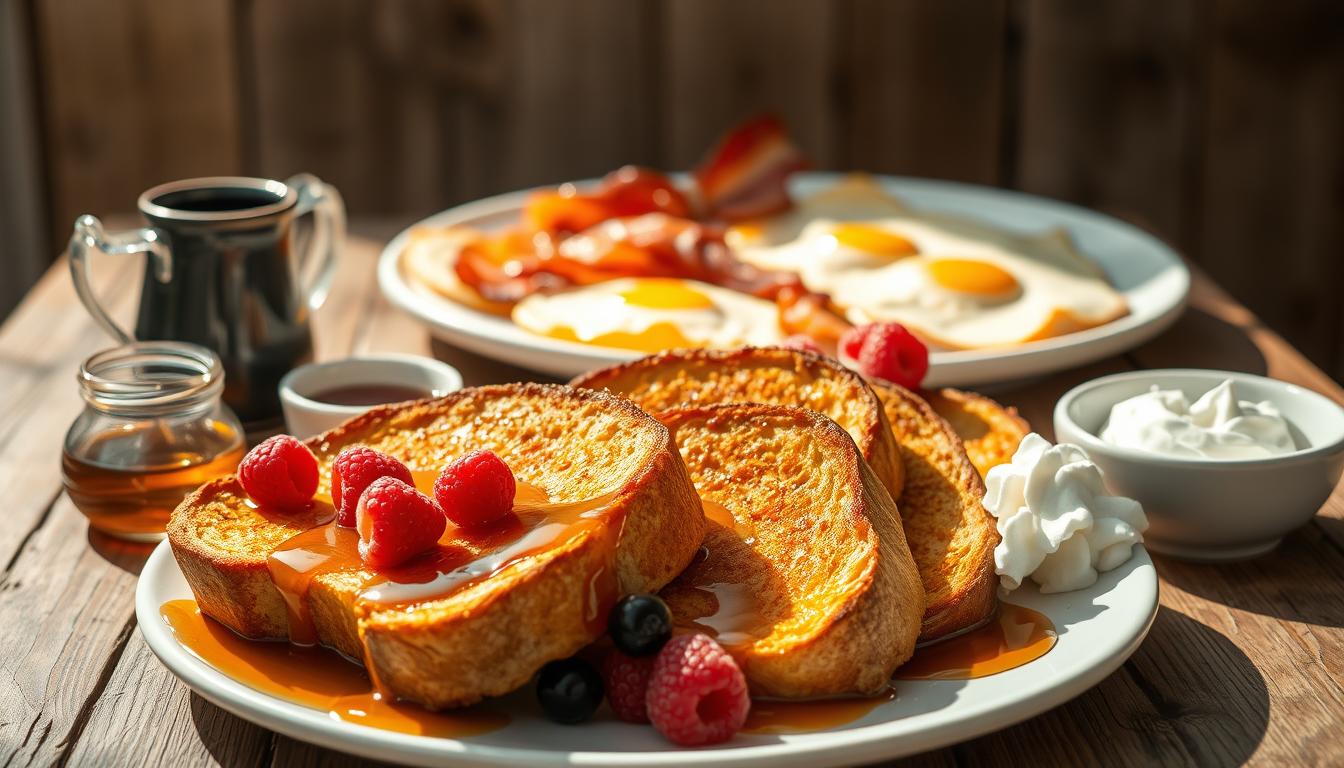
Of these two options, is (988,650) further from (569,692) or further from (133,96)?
(133,96)

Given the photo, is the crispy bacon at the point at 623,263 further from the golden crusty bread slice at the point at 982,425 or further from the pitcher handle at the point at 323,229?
the golden crusty bread slice at the point at 982,425

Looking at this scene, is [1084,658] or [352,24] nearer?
[1084,658]

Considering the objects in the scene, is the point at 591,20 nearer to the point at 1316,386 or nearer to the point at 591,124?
the point at 591,124

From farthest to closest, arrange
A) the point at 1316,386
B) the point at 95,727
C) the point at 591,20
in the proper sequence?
the point at 591,20 → the point at 1316,386 → the point at 95,727

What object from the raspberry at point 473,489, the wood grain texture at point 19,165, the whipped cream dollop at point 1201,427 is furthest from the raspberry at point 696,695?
the wood grain texture at point 19,165

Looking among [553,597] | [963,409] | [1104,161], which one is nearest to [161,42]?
[1104,161]

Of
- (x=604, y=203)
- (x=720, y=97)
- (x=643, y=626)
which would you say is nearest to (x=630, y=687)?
(x=643, y=626)
